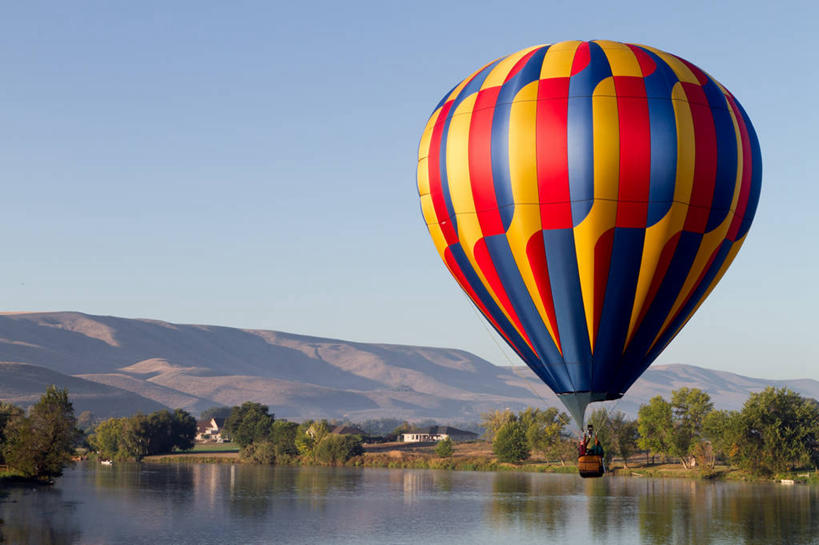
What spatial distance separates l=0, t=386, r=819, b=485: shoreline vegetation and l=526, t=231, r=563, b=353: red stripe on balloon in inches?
1021

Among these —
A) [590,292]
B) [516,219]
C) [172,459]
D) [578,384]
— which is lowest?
[172,459]

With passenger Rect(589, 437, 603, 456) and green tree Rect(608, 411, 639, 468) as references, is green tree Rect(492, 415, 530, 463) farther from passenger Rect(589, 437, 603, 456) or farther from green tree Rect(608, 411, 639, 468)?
passenger Rect(589, 437, 603, 456)

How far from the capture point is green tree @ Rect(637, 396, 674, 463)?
112m

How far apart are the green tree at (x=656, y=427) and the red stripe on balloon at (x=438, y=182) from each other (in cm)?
7925

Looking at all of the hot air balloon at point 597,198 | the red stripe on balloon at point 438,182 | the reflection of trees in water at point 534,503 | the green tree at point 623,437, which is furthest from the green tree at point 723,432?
the red stripe on balloon at point 438,182

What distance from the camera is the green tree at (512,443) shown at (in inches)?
5187

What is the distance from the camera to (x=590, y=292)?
3562 centimetres

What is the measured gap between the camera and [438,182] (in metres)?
38.7

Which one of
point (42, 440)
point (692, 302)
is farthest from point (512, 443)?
point (692, 302)

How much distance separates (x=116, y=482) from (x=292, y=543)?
53.2 metres

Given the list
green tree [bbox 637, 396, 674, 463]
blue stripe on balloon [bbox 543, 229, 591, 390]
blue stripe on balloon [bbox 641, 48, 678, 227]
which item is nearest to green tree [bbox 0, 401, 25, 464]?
green tree [bbox 637, 396, 674, 463]

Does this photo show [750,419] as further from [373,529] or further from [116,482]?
[116,482]

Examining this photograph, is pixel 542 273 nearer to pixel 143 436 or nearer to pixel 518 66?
pixel 518 66

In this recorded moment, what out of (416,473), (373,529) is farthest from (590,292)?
(416,473)
